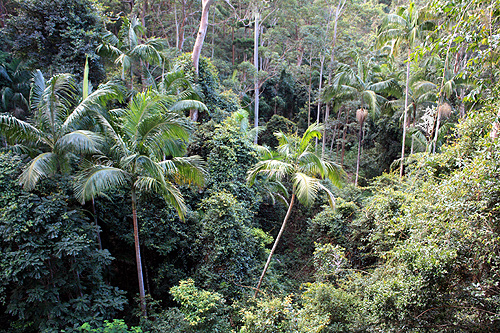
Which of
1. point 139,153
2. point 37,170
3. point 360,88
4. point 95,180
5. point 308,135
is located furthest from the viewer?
point 360,88

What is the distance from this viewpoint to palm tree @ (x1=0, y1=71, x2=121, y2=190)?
6387 mm

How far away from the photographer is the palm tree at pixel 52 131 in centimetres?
639

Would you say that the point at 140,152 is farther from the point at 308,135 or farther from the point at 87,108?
the point at 308,135

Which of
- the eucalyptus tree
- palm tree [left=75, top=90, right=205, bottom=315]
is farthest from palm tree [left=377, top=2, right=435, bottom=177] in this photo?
palm tree [left=75, top=90, right=205, bottom=315]

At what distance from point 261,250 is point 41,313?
21.7 ft

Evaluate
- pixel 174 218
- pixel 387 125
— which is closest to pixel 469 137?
pixel 174 218

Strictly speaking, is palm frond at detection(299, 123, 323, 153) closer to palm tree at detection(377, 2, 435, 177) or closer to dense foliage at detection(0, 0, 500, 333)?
dense foliage at detection(0, 0, 500, 333)

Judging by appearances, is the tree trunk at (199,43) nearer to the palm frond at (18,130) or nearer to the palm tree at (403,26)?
the palm frond at (18,130)

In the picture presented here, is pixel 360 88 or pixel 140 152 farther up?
pixel 360 88

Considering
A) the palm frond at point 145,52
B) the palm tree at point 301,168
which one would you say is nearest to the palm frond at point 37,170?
the palm tree at point 301,168

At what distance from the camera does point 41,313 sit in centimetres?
668

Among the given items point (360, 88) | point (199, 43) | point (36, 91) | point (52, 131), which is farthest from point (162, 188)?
point (360, 88)

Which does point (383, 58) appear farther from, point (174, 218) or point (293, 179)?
point (174, 218)

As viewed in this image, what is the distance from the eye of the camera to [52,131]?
6.83 meters
